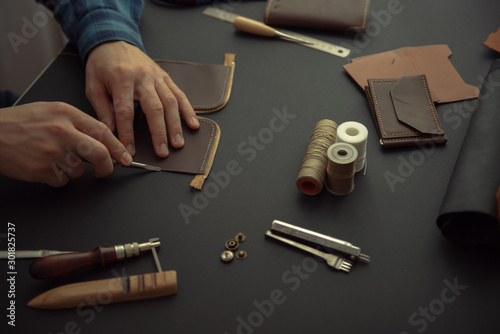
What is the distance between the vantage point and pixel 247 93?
4.62 ft

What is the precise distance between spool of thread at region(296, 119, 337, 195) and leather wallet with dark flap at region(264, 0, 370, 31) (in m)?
0.49

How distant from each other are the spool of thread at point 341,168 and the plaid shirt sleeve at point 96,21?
747 millimetres

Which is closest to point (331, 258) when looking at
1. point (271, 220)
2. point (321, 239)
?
point (321, 239)

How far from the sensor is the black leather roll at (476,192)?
95 centimetres

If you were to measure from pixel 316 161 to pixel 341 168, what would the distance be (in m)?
0.09

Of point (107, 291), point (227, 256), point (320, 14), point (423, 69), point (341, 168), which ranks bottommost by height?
point (107, 291)

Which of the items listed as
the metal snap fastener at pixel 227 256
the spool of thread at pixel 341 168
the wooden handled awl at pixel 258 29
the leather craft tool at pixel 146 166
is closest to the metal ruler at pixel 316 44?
the wooden handled awl at pixel 258 29

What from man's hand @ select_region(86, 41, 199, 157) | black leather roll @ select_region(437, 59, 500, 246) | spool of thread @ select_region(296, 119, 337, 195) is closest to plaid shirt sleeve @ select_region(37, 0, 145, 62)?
man's hand @ select_region(86, 41, 199, 157)

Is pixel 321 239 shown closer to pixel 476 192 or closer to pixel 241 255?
pixel 241 255

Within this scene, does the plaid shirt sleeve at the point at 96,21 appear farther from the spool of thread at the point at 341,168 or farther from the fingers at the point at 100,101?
the spool of thread at the point at 341,168

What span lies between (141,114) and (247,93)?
31cm

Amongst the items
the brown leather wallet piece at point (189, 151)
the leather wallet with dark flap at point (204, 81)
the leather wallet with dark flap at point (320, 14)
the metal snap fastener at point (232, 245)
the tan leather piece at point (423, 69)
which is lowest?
the metal snap fastener at point (232, 245)

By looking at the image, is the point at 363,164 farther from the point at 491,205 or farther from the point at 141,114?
the point at 141,114

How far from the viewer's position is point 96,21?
1470 mm
